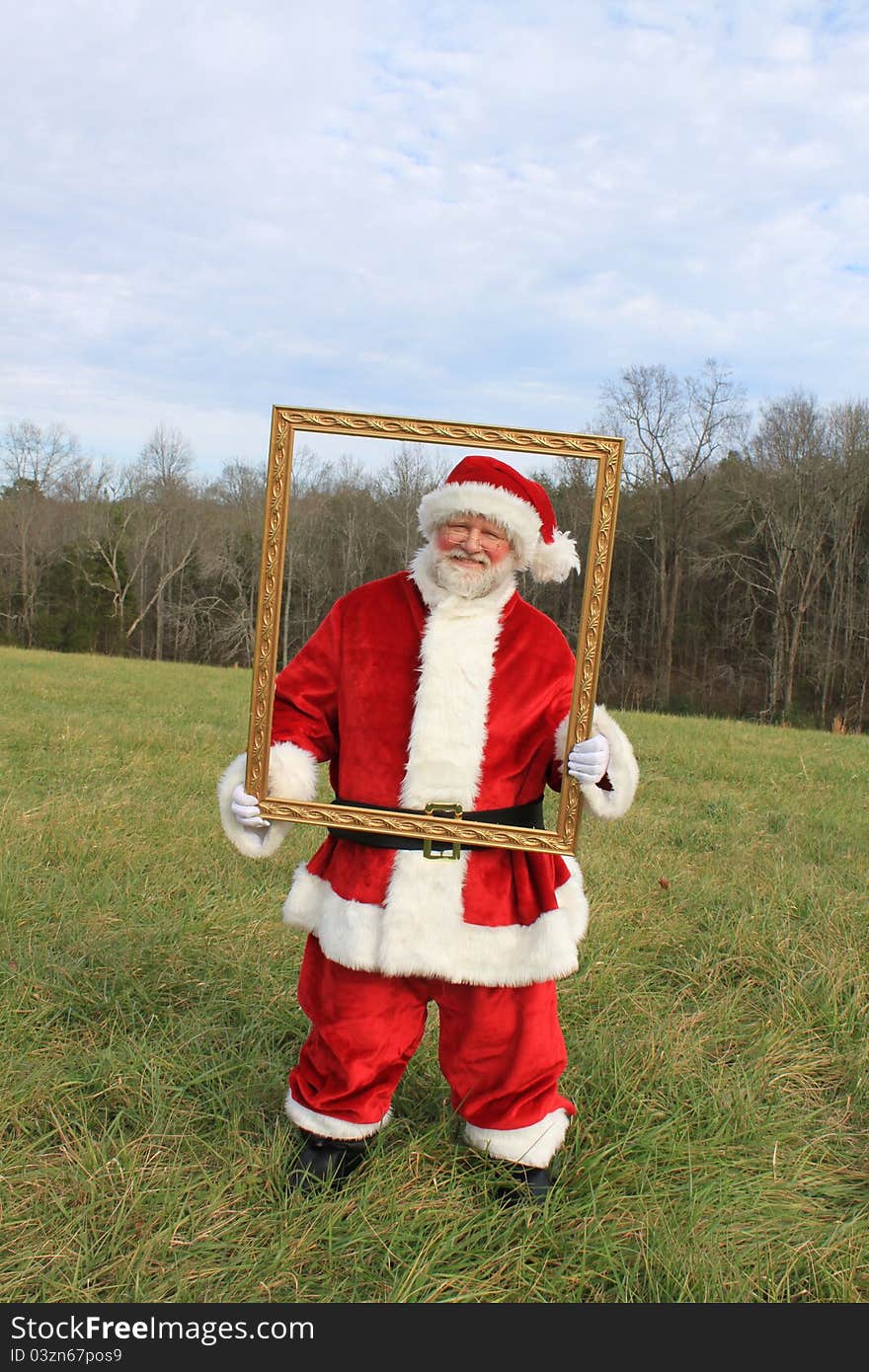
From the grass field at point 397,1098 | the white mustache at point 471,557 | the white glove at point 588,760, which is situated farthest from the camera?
the white mustache at point 471,557

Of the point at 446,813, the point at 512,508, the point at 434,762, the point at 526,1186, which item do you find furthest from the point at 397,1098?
the point at 512,508

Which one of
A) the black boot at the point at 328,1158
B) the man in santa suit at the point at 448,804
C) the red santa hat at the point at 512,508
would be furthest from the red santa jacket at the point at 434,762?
Answer: the black boot at the point at 328,1158

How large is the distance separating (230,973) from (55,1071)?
83 centimetres

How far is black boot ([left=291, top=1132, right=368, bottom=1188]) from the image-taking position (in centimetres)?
259

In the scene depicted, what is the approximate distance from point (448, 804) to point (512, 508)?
0.80 meters

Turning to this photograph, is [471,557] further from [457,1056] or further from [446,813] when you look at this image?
[457,1056]

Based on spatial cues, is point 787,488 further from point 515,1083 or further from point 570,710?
point 515,1083

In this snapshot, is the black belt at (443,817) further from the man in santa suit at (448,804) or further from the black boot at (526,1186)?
the black boot at (526,1186)

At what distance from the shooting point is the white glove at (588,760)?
242 cm

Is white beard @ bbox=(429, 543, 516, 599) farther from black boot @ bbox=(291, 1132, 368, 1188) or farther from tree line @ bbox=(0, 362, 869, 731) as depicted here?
black boot @ bbox=(291, 1132, 368, 1188)

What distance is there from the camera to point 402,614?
2641 mm

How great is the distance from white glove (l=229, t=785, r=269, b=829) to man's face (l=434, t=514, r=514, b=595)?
0.79 metres

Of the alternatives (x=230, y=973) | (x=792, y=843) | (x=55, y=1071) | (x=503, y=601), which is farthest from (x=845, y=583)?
(x=55, y=1071)

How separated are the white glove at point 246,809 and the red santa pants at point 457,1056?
458 mm
